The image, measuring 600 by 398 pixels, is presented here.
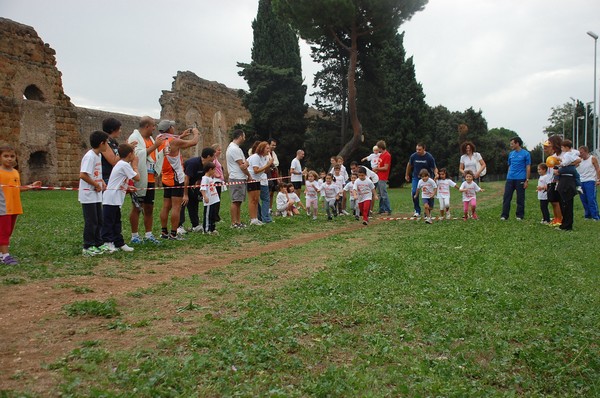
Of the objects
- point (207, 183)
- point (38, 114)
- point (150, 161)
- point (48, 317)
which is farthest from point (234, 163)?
point (38, 114)

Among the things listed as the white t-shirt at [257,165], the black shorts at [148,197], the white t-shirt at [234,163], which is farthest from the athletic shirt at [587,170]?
the black shorts at [148,197]

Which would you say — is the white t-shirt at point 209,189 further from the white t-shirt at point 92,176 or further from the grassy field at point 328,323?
the white t-shirt at point 92,176

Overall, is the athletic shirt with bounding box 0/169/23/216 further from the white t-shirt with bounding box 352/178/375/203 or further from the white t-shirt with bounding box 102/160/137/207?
the white t-shirt with bounding box 352/178/375/203

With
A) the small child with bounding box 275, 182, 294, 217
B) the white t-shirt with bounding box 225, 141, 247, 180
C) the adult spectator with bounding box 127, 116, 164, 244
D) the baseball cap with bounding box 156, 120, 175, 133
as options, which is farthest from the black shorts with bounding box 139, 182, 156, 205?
the small child with bounding box 275, 182, 294, 217

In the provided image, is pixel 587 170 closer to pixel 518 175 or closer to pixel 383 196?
pixel 518 175

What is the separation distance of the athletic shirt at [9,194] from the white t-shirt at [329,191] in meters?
7.80

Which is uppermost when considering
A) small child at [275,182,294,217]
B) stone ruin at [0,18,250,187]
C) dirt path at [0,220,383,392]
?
stone ruin at [0,18,250,187]

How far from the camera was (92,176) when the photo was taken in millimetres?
7328

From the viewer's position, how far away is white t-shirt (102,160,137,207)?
7.58 meters

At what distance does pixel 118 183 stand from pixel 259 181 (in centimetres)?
432

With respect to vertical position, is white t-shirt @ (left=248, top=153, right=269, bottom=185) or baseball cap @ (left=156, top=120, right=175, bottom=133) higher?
baseball cap @ (left=156, top=120, right=175, bottom=133)

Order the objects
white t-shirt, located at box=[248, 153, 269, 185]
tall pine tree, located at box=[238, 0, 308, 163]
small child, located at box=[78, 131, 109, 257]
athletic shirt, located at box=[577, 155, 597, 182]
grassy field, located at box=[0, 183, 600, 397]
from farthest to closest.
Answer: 1. tall pine tree, located at box=[238, 0, 308, 163]
2. athletic shirt, located at box=[577, 155, 597, 182]
3. white t-shirt, located at box=[248, 153, 269, 185]
4. small child, located at box=[78, 131, 109, 257]
5. grassy field, located at box=[0, 183, 600, 397]

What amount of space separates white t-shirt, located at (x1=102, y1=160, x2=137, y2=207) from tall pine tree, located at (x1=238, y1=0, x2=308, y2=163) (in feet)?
89.3

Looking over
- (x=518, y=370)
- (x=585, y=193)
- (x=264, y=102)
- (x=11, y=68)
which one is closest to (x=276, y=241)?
(x=518, y=370)
